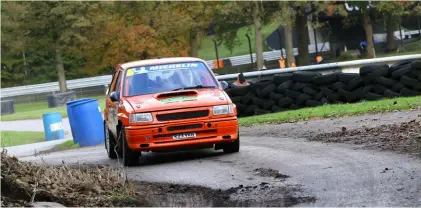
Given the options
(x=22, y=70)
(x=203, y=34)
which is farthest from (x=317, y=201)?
(x=22, y=70)

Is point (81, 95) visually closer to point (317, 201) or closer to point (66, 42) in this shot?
point (66, 42)

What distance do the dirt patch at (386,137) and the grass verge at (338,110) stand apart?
Result: 2.98 metres

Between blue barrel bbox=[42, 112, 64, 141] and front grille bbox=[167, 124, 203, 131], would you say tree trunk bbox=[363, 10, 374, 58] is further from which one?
front grille bbox=[167, 124, 203, 131]

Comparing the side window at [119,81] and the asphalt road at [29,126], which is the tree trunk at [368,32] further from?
the side window at [119,81]

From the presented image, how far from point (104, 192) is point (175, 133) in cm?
371

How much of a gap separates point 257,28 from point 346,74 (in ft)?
110

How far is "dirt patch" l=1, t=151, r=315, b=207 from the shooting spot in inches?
289

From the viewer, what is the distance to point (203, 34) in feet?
184

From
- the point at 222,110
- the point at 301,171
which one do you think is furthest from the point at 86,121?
the point at 301,171

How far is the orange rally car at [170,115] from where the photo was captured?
1148cm

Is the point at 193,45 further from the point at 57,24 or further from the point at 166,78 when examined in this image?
the point at 166,78

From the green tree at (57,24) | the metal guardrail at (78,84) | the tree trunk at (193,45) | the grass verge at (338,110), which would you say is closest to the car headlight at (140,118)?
the grass verge at (338,110)

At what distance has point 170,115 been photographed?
1155 cm

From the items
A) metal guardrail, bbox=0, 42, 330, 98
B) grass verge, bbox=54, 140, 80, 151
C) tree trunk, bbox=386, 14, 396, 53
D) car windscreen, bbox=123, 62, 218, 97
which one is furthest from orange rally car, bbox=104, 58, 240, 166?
metal guardrail, bbox=0, 42, 330, 98
